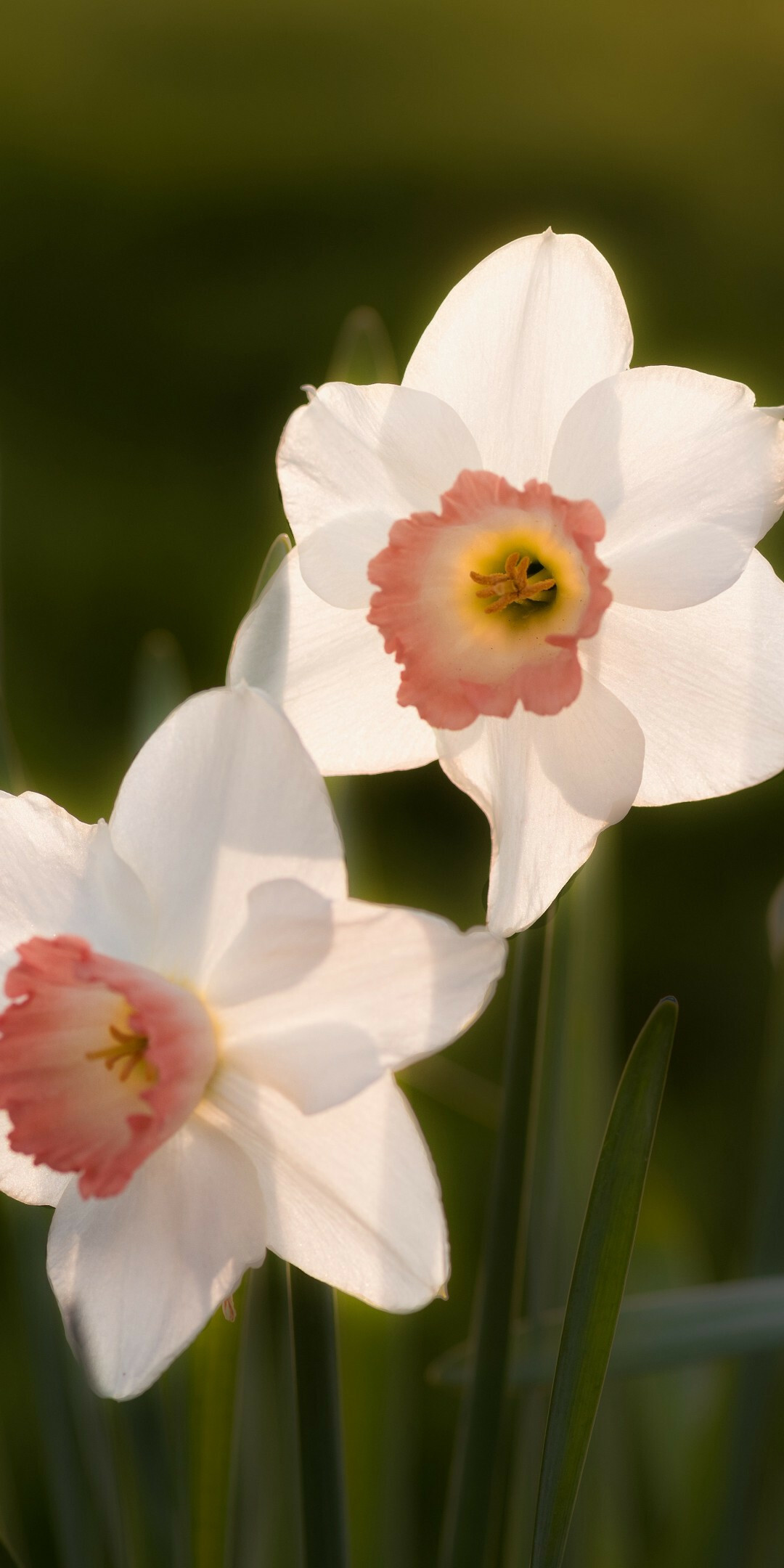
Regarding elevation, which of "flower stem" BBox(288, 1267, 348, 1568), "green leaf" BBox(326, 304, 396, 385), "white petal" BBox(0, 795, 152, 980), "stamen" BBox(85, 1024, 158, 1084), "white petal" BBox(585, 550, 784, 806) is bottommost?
"flower stem" BBox(288, 1267, 348, 1568)

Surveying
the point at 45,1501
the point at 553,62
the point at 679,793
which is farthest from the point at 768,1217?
the point at 553,62

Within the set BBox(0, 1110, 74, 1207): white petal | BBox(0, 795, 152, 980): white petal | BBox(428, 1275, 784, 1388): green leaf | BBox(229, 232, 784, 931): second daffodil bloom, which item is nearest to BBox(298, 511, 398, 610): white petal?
BBox(229, 232, 784, 931): second daffodil bloom

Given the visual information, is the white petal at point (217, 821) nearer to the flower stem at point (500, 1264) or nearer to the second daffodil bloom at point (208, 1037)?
the second daffodil bloom at point (208, 1037)

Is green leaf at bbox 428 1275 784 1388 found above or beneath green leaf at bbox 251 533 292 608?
beneath

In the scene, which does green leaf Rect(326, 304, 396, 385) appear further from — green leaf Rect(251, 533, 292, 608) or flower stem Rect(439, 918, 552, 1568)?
flower stem Rect(439, 918, 552, 1568)

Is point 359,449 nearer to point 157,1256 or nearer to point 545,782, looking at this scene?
point 545,782

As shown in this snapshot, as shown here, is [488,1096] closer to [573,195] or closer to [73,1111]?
[73,1111]
